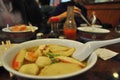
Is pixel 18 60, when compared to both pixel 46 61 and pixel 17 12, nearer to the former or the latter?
pixel 46 61

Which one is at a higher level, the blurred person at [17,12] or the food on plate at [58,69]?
the blurred person at [17,12]

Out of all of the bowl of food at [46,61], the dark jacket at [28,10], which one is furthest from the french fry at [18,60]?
the dark jacket at [28,10]

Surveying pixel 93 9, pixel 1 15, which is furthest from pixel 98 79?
pixel 93 9

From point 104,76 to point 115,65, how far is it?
0.13 m

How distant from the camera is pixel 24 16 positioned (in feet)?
5.76

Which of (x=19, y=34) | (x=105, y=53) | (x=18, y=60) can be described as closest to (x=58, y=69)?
(x=18, y=60)

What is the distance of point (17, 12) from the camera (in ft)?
5.84

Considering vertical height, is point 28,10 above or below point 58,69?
above

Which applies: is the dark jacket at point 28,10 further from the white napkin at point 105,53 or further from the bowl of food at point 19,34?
the white napkin at point 105,53

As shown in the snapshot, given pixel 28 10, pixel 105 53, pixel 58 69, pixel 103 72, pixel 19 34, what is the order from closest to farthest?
pixel 58 69 < pixel 103 72 < pixel 105 53 < pixel 19 34 < pixel 28 10

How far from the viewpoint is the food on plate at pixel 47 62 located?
0.48m

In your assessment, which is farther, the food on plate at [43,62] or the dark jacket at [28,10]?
the dark jacket at [28,10]

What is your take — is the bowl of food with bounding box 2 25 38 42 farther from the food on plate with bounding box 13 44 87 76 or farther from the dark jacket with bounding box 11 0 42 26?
the dark jacket with bounding box 11 0 42 26

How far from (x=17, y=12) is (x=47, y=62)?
1.37 m
